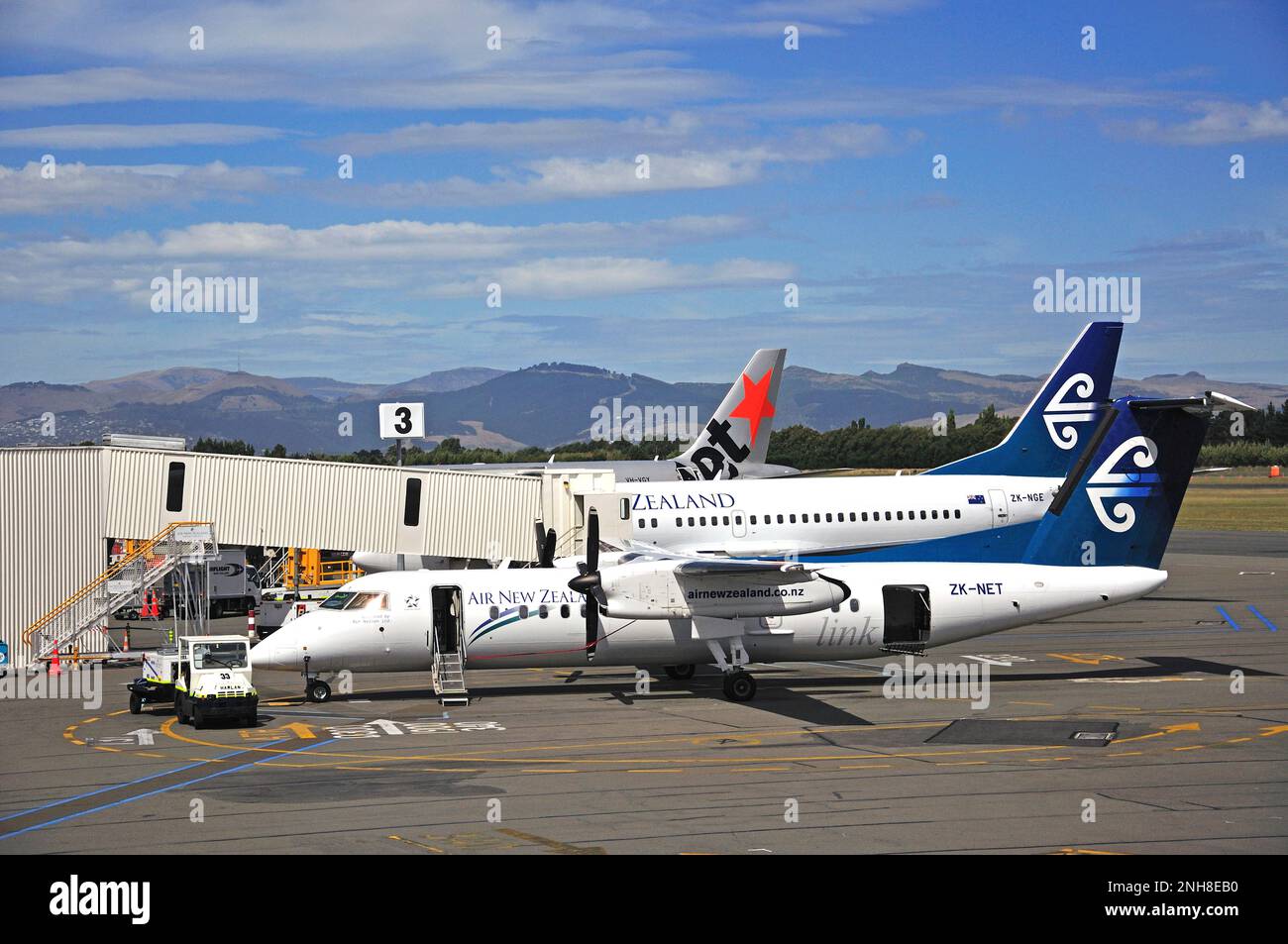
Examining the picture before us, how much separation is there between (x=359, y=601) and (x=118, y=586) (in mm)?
11743

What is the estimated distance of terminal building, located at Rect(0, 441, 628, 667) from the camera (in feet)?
133

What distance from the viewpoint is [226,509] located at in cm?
4291

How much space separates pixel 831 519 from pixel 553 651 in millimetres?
15305

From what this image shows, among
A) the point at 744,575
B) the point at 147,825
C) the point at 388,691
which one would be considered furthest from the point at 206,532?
the point at 147,825

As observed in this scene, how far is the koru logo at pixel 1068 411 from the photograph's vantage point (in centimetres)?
4781

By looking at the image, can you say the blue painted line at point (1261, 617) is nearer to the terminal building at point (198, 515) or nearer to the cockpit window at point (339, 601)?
the terminal building at point (198, 515)

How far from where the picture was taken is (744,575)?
102 ft

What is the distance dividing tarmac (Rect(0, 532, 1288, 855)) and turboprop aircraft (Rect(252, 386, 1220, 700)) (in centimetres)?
123

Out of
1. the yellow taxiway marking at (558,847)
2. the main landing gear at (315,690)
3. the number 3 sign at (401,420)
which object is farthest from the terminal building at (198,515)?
the yellow taxiway marking at (558,847)

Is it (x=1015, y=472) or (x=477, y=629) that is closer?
(x=477, y=629)

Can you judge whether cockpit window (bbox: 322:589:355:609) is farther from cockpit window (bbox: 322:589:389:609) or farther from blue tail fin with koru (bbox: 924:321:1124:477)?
blue tail fin with koru (bbox: 924:321:1124:477)

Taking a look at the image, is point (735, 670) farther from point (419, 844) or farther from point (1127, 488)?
point (419, 844)

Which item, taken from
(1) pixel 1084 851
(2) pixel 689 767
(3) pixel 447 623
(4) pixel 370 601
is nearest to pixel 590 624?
(3) pixel 447 623
